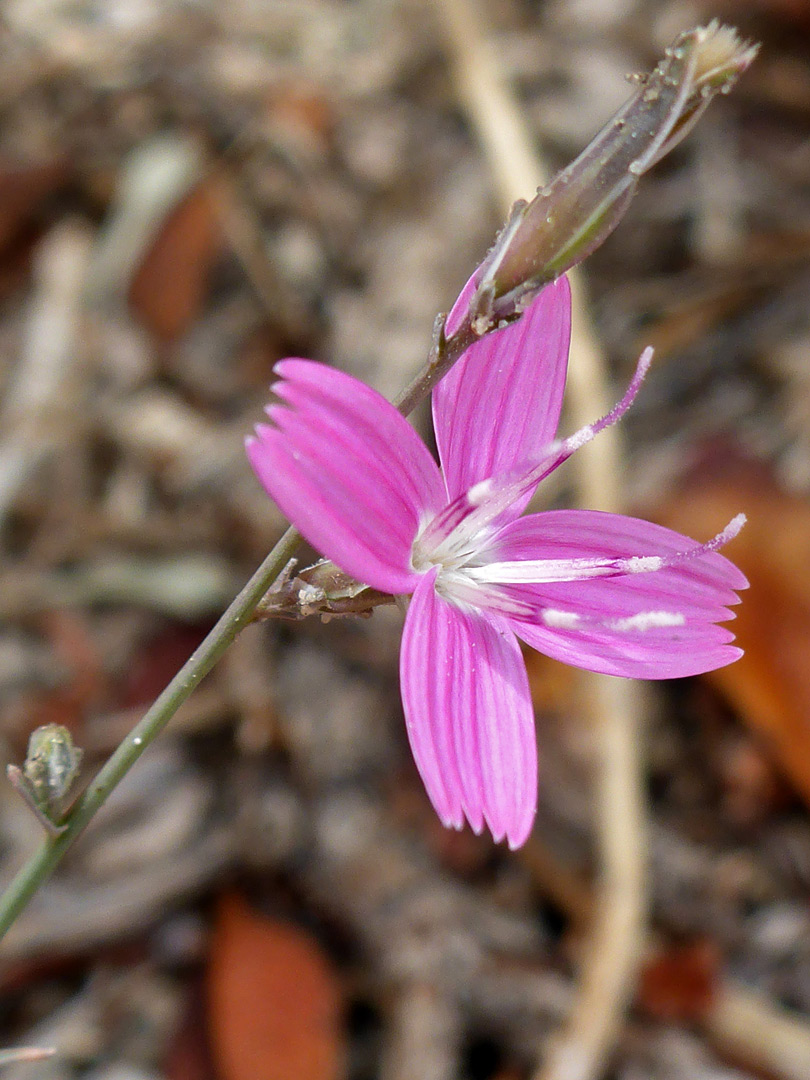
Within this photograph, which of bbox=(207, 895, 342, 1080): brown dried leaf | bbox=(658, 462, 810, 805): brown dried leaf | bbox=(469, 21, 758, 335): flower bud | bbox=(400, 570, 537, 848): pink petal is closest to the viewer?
bbox=(469, 21, 758, 335): flower bud

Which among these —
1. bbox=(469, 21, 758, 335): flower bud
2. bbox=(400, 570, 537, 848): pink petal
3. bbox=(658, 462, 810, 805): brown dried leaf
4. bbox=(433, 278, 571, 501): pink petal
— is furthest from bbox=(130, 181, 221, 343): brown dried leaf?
bbox=(469, 21, 758, 335): flower bud

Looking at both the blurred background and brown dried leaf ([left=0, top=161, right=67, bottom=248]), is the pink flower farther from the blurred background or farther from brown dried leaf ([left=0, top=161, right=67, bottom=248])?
brown dried leaf ([left=0, top=161, right=67, bottom=248])

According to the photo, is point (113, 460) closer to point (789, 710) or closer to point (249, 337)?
point (249, 337)

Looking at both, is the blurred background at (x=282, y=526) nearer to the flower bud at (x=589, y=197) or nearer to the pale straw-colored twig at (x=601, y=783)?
the pale straw-colored twig at (x=601, y=783)

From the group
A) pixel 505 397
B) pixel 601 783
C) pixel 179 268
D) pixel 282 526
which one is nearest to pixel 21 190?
pixel 179 268

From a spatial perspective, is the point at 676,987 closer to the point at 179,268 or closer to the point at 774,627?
the point at 774,627

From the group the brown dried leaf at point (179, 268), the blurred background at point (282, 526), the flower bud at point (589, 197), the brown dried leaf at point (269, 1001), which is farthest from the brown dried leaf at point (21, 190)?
the flower bud at point (589, 197)
